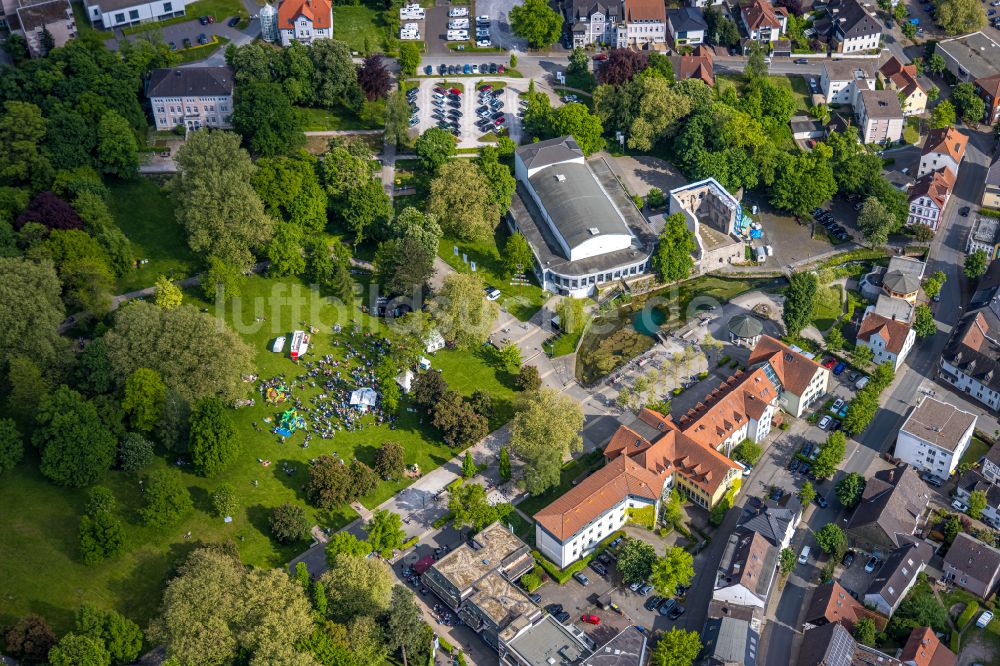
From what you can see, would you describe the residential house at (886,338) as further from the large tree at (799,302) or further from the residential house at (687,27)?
the residential house at (687,27)

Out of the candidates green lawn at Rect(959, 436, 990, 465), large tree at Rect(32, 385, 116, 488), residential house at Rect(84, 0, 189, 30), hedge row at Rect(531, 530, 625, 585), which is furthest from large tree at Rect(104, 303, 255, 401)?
residential house at Rect(84, 0, 189, 30)

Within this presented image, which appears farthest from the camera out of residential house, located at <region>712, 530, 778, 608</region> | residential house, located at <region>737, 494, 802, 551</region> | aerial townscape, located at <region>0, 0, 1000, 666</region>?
residential house, located at <region>737, 494, 802, 551</region>

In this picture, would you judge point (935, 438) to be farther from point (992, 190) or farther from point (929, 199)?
point (992, 190)

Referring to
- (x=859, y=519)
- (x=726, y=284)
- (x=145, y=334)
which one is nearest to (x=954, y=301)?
(x=726, y=284)

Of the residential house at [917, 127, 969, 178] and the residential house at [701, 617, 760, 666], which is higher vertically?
the residential house at [917, 127, 969, 178]

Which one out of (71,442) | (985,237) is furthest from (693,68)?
(71,442)

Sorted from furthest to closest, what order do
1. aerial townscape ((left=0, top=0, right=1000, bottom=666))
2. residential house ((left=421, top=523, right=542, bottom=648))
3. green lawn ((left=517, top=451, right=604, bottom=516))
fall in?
1. green lawn ((left=517, top=451, right=604, bottom=516))
2. aerial townscape ((left=0, top=0, right=1000, bottom=666))
3. residential house ((left=421, top=523, right=542, bottom=648))

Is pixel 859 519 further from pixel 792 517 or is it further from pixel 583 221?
pixel 583 221

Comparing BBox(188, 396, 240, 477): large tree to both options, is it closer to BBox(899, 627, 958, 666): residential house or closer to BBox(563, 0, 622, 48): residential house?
BBox(899, 627, 958, 666): residential house
